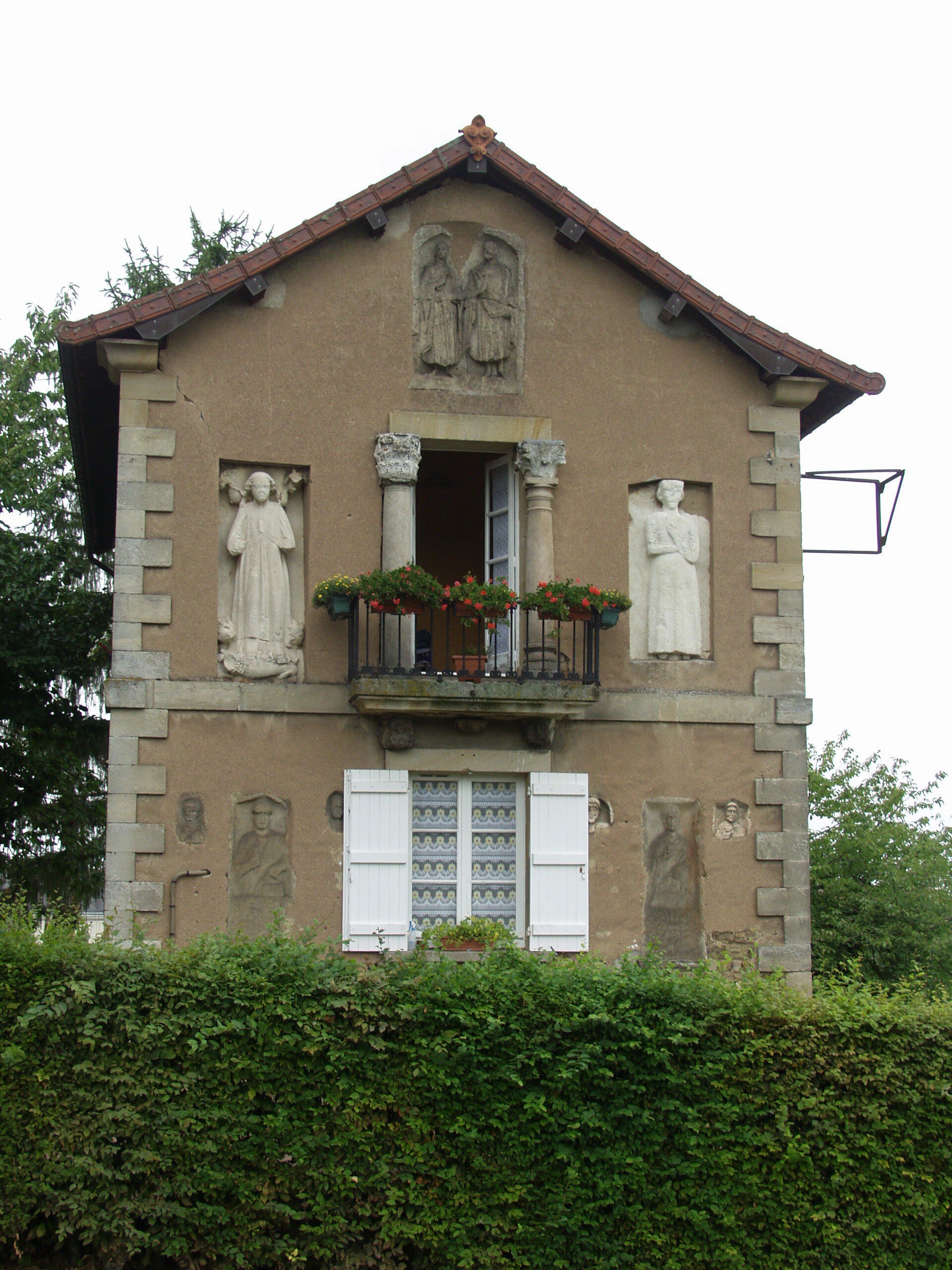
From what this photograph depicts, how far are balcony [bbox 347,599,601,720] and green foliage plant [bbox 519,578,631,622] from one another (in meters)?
0.15

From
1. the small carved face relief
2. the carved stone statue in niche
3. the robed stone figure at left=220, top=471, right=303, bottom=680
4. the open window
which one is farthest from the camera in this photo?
the open window

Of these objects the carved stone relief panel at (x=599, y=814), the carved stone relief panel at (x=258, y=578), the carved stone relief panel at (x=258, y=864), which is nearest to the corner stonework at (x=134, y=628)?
the carved stone relief panel at (x=258, y=578)

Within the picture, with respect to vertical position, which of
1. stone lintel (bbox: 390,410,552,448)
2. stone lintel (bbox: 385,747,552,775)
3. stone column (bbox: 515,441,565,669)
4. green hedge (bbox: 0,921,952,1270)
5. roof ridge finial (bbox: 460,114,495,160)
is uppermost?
roof ridge finial (bbox: 460,114,495,160)

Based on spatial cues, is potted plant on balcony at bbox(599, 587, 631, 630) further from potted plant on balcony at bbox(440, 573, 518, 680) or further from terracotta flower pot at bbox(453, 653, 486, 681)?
terracotta flower pot at bbox(453, 653, 486, 681)

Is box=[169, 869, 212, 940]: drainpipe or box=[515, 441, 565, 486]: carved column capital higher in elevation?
box=[515, 441, 565, 486]: carved column capital

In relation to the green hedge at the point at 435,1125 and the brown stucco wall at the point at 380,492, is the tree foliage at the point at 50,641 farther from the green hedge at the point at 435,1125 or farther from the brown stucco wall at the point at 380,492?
the green hedge at the point at 435,1125

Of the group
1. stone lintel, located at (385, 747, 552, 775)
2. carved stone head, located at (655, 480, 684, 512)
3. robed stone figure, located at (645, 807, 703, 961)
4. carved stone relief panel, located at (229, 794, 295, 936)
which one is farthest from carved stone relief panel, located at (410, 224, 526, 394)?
robed stone figure, located at (645, 807, 703, 961)

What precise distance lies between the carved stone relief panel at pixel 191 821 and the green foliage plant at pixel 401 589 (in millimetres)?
2199

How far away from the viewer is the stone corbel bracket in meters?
13.0

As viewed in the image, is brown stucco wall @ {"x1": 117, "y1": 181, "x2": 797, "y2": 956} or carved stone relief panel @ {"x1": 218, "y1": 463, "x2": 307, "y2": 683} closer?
brown stucco wall @ {"x1": 117, "y1": 181, "x2": 797, "y2": 956}

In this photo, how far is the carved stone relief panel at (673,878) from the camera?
1278 cm

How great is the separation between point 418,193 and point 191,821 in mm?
5990

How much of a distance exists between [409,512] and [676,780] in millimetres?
3349

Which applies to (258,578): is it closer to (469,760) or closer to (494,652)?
(494,652)
